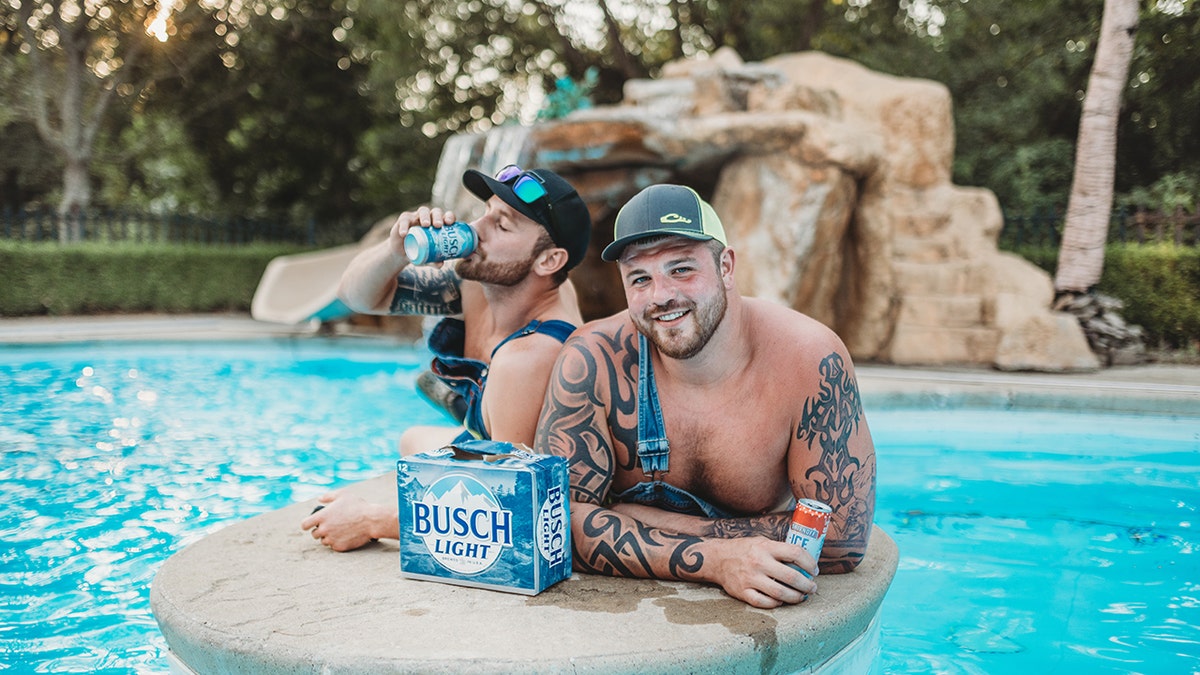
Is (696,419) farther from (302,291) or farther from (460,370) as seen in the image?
(302,291)

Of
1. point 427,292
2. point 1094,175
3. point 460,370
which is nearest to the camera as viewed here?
point 460,370

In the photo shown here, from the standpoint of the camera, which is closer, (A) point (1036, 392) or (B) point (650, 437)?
(B) point (650, 437)

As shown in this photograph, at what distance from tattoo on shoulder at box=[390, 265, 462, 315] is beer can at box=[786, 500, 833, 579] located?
5.32 feet

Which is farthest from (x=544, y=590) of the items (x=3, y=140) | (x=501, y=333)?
(x=3, y=140)

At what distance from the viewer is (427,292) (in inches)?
127

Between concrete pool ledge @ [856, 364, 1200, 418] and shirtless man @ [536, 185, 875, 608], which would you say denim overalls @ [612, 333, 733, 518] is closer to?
shirtless man @ [536, 185, 875, 608]

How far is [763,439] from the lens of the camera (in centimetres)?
228

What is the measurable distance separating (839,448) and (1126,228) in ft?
33.4

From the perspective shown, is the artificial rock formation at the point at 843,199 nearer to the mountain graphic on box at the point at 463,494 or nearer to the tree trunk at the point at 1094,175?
the tree trunk at the point at 1094,175

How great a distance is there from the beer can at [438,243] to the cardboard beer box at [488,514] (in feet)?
1.80

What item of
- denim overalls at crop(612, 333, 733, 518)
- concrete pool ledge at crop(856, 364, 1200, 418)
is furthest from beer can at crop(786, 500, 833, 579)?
concrete pool ledge at crop(856, 364, 1200, 418)

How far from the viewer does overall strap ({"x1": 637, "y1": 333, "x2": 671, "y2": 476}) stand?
7.60 ft

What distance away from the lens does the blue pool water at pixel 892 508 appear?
10.2 feet

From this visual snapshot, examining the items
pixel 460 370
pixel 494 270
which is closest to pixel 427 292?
pixel 460 370
